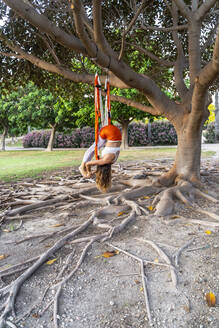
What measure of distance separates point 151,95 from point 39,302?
4.21 metres

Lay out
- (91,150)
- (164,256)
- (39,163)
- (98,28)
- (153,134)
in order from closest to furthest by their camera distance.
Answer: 1. (164,256)
2. (98,28)
3. (91,150)
4. (39,163)
5. (153,134)

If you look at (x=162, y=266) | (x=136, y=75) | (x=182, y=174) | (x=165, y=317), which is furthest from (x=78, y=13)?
(x=182, y=174)

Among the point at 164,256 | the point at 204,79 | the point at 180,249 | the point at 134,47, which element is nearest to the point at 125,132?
the point at 134,47

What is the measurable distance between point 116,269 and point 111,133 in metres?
1.77

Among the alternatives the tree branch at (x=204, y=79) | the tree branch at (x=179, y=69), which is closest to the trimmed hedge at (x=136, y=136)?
the tree branch at (x=179, y=69)

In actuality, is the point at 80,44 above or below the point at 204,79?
above

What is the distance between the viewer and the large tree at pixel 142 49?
3613 mm

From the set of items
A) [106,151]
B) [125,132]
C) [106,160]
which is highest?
[125,132]

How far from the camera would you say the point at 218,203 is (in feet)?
16.6

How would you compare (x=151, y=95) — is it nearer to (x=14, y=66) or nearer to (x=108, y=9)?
(x=108, y=9)

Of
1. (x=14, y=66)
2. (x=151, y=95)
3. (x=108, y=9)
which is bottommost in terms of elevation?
(x=151, y=95)

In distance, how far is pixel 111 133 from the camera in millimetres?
3693

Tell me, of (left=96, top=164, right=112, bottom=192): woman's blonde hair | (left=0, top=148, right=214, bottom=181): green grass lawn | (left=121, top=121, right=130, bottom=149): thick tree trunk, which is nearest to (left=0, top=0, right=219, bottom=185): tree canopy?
(left=96, top=164, right=112, bottom=192): woman's blonde hair

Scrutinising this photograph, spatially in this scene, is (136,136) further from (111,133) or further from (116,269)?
(116,269)
